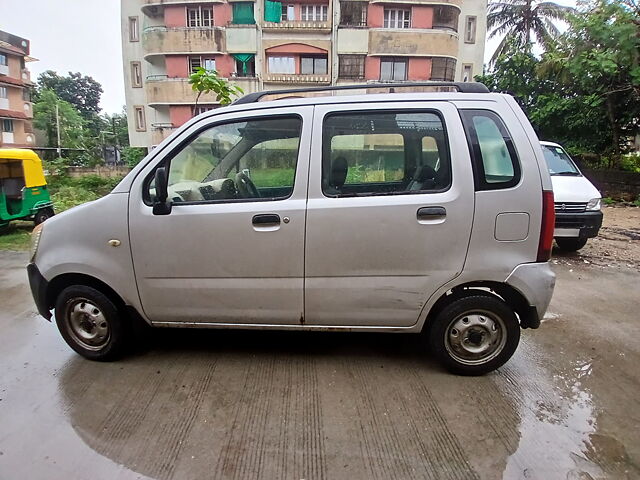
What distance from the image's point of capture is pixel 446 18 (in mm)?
23672

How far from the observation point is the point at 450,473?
6.97 feet

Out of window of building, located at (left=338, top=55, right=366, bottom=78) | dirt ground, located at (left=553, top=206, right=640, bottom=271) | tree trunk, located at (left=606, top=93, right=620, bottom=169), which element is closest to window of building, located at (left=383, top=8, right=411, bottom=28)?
window of building, located at (left=338, top=55, right=366, bottom=78)

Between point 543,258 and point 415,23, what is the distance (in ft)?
80.4

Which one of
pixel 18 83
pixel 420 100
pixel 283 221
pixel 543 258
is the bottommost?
pixel 543 258

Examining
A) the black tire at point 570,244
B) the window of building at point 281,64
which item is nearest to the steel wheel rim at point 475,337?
the black tire at point 570,244

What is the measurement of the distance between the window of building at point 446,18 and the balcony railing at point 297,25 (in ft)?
20.4

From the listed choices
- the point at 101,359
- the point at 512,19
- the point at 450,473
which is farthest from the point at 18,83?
the point at 450,473

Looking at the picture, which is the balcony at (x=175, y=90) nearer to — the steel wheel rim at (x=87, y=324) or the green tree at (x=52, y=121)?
the green tree at (x=52, y=121)

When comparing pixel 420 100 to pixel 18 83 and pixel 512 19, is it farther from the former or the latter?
pixel 18 83

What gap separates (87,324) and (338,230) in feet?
6.87

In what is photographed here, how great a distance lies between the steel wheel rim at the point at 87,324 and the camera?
3.13 m

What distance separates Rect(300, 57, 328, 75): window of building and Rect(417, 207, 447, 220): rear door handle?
23.8 metres

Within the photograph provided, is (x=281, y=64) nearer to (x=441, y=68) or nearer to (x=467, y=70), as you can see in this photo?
(x=441, y=68)

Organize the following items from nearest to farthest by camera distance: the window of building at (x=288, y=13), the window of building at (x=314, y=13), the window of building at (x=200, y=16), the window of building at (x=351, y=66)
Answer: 1. the window of building at (x=351, y=66)
2. the window of building at (x=200, y=16)
3. the window of building at (x=314, y=13)
4. the window of building at (x=288, y=13)
